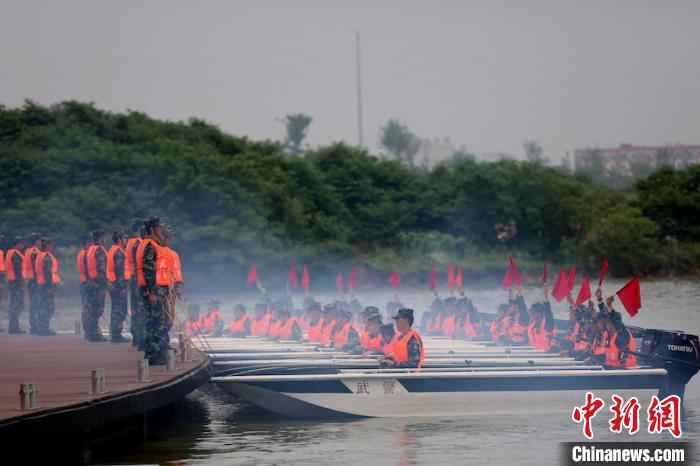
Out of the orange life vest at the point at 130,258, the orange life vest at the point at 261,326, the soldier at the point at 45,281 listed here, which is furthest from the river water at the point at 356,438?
the soldier at the point at 45,281

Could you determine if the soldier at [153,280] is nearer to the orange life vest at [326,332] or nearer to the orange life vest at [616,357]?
the orange life vest at [326,332]

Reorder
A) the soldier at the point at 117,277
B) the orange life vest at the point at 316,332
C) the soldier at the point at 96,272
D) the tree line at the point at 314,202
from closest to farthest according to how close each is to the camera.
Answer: the soldier at the point at 117,277
the soldier at the point at 96,272
the orange life vest at the point at 316,332
the tree line at the point at 314,202

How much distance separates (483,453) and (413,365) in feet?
7.51

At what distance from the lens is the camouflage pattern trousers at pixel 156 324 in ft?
47.9

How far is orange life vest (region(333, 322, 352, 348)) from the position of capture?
18.7 metres

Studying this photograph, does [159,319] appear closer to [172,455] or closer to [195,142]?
[172,455]

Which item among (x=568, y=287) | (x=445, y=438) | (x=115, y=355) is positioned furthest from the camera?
(x=568, y=287)

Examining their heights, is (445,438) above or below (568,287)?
below

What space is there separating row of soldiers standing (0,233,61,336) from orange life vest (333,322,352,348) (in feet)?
17.4

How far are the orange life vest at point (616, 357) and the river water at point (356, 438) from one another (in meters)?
0.57

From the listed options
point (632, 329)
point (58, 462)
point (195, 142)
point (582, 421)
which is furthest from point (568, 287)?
point (195, 142)

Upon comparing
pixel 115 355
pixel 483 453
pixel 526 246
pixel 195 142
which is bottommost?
pixel 483 453

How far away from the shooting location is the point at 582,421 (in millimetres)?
15625

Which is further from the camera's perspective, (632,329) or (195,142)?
(195,142)
